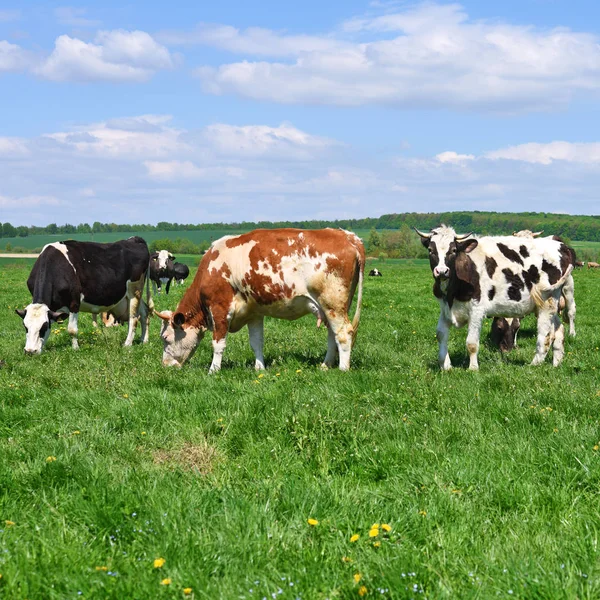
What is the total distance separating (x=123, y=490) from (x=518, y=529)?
297cm

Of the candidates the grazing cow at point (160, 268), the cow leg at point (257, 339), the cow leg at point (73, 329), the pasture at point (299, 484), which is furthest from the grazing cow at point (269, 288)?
the grazing cow at point (160, 268)

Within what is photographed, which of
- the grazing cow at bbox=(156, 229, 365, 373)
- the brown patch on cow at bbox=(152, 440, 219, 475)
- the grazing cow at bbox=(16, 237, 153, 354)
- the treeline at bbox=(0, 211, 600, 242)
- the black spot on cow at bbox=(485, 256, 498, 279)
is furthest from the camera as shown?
the treeline at bbox=(0, 211, 600, 242)

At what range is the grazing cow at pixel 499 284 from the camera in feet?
36.0

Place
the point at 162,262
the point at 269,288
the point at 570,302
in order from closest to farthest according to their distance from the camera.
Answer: the point at 269,288 < the point at 570,302 < the point at 162,262

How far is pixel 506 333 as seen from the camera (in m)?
13.5

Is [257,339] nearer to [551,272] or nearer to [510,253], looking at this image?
[510,253]

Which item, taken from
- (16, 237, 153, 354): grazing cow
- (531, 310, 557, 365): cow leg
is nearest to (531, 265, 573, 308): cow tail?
(531, 310, 557, 365): cow leg

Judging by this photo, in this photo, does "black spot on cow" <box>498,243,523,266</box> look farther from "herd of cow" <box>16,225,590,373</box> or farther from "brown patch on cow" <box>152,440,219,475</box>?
"brown patch on cow" <box>152,440,219,475</box>

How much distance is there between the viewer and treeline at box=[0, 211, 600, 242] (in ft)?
489

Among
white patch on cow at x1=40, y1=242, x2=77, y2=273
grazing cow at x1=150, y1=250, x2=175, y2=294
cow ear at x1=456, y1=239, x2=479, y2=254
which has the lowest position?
grazing cow at x1=150, y1=250, x2=175, y2=294

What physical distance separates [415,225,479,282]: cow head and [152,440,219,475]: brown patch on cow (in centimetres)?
514

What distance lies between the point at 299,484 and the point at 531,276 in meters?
7.57

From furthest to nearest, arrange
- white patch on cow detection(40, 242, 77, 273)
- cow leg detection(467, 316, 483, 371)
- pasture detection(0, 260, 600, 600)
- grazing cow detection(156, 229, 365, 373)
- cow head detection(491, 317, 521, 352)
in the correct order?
white patch on cow detection(40, 242, 77, 273), cow head detection(491, 317, 521, 352), cow leg detection(467, 316, 483, 371), grazing cow detection(156, 229, 365, 373), pasture detection(0, 260, 600, 600)

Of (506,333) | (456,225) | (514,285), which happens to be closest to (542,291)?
(514,285)
